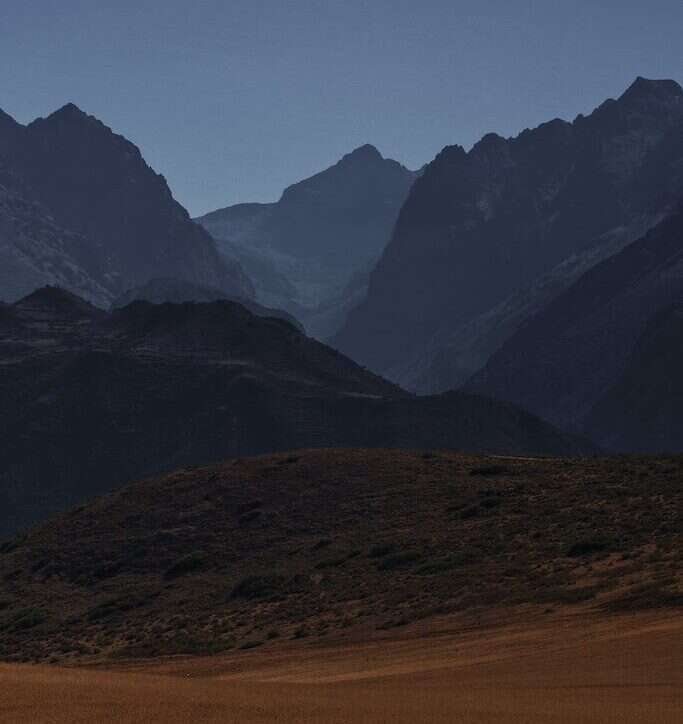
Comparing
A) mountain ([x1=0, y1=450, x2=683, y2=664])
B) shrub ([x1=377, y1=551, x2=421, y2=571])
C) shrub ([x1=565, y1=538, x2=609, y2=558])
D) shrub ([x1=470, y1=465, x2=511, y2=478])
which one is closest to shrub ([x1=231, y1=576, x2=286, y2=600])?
mountain ([x1=0, y1=450, x2=683, y2=664])

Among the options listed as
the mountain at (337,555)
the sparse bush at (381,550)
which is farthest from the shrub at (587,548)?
the sparse bush at (381,550)

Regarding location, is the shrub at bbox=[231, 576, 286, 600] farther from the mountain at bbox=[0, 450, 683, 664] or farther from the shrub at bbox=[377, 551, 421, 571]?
Result: the shrub at bbox=[377, 551, 421, 571]

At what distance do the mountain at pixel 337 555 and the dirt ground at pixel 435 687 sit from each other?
151cm

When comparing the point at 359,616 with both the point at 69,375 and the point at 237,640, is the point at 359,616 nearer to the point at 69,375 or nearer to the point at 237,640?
the point at 237,640

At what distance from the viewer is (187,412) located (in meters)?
172

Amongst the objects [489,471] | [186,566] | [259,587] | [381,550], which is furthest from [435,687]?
[489,471]

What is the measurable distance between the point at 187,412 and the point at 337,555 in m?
119

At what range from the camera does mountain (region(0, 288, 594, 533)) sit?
533 feet

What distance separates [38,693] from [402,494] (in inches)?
1711

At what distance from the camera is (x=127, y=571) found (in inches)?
2382

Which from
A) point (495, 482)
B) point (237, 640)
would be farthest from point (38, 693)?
point (495, 482)

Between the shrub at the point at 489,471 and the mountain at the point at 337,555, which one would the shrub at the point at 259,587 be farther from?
the shrub at the point at 489,471

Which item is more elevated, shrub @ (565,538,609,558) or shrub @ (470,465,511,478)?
shrub @ (470,465,511,478)

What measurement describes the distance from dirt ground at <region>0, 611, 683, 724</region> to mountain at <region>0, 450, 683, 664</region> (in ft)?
4.94
